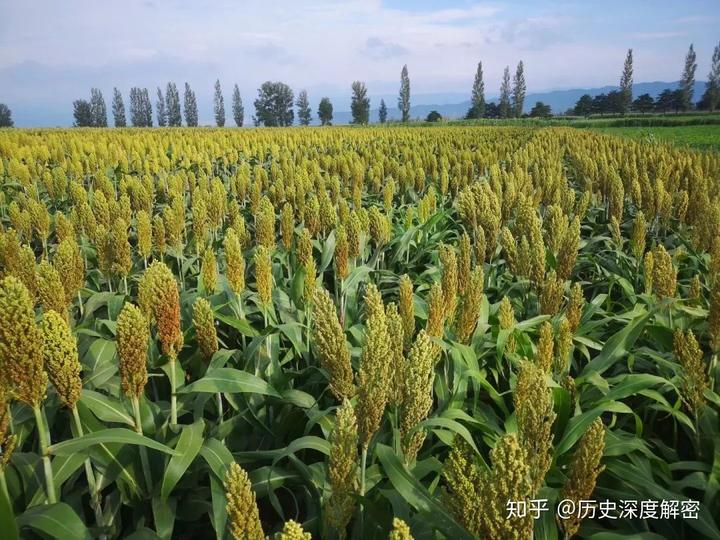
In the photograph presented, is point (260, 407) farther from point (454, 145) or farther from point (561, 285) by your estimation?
point (454, 145)

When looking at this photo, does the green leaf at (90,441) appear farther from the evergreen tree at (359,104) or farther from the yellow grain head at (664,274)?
the evergreen tree at (359,104)

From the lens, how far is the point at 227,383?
201 centimetres

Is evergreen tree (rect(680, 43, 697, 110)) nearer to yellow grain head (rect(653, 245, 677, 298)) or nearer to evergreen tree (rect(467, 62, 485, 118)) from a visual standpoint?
evergreen tree (rect(467, 62, 485, 118))

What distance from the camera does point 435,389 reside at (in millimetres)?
2398

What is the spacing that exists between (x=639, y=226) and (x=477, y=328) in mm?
1756

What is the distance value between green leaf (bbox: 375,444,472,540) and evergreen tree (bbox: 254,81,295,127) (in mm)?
105183

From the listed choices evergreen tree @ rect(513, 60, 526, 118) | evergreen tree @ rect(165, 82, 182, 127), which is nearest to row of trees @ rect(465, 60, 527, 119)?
evergreen tree @ rect(513, 60, 526, 118)

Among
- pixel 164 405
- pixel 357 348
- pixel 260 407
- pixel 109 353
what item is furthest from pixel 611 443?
pixel 109 353

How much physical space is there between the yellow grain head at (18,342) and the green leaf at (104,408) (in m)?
0.64

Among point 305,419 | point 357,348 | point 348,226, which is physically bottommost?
point 305,419

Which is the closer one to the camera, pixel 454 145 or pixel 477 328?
pixel 477 328

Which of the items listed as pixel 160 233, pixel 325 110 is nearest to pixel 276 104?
pixel 325 110

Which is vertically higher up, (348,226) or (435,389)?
(348,226)

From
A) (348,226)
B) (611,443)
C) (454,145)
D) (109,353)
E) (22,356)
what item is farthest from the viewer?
(454,145)
